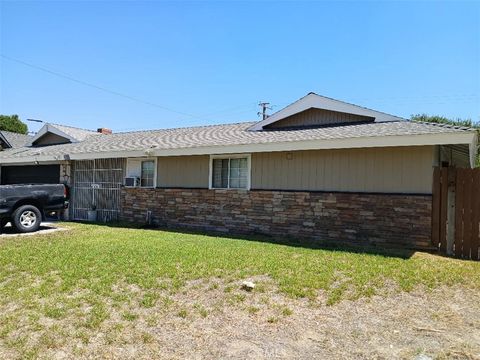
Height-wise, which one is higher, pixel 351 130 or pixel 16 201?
pixel 351 130

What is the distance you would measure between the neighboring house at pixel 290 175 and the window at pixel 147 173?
41mm

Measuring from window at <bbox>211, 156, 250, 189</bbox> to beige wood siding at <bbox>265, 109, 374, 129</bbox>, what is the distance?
2.10m

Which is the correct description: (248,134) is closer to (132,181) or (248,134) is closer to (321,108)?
(321,108)

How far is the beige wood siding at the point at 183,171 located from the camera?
12.9 metres

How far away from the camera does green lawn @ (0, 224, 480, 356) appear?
5.11 m

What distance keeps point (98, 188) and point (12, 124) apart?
39.1 meters

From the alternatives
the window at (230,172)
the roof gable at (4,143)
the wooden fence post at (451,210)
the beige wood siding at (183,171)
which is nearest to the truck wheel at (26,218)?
the beige wood siding at (183,171)

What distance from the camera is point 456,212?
8.67m

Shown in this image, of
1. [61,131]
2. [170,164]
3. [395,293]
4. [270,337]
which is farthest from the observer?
[61,131]

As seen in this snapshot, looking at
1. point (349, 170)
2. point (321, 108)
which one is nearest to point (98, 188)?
point (321, 108)

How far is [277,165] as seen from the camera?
11.4 m

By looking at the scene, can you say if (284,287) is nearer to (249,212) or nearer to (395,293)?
(395,293)

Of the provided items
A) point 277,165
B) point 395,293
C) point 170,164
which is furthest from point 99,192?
point 395,293

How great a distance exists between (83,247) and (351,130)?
280 inches
